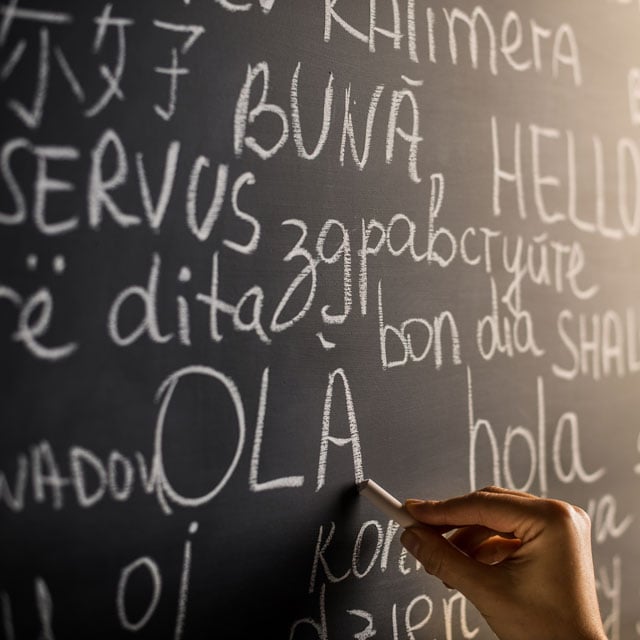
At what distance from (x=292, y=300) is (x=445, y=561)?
35cm

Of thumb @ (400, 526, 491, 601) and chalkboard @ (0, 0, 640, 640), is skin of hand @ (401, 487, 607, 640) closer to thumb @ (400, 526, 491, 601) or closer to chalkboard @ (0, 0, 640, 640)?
thumb @ (400, 526, 491, 601)

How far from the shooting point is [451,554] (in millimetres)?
847

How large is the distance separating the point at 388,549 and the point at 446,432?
173mm

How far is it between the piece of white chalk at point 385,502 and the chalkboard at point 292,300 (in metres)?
0.02

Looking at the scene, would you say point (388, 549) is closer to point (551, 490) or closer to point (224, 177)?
point (551, 490)

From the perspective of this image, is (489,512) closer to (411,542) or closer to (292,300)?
(411,542)

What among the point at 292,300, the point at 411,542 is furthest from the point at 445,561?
the point at 292,300

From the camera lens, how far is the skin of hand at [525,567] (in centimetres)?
81

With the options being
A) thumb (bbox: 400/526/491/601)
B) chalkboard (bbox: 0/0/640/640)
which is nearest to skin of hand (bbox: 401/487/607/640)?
thumb (bbox: 400/526/491/601)

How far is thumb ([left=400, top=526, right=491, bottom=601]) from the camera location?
2.71ft

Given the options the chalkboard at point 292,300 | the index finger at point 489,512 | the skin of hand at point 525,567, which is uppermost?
the chalkboard at point 292,300

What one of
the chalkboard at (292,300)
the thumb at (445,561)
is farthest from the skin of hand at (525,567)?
the chalkboard at (292,300)

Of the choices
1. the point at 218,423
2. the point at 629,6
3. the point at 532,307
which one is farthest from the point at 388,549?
the point at 629,6

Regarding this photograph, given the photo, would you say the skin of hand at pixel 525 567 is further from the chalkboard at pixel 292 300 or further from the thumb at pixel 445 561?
the chalkboard at pixel 292 300
